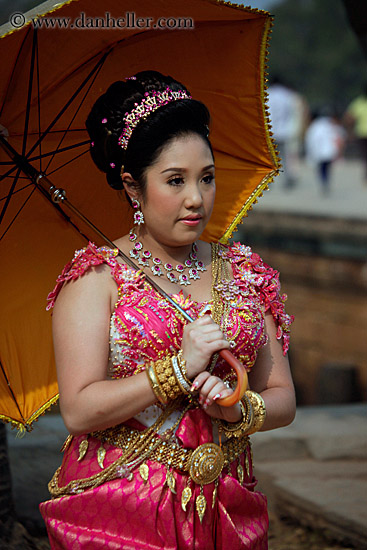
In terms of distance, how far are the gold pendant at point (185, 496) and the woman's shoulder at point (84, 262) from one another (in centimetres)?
68

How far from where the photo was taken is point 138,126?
242 cm

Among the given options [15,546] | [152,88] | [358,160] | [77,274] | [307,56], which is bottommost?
[15,546]

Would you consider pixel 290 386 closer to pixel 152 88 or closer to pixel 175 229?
pixel 175 229

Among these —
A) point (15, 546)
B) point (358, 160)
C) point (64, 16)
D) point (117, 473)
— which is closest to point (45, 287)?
point (117, 473)

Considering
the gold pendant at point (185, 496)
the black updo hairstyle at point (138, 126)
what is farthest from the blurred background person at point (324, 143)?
the gold pendant at point (185, 496)

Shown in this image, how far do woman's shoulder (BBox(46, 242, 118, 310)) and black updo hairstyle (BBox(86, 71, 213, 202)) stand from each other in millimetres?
213

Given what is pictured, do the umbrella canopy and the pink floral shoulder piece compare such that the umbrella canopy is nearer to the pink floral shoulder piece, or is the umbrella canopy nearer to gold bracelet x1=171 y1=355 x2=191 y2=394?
the pink floral shoulder piece

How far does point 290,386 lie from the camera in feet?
8.58

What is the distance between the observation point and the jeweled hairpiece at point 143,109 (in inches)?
95.3

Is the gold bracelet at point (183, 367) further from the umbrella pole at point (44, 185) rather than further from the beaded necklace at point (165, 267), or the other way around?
the umbrella pole at point (44, 185)

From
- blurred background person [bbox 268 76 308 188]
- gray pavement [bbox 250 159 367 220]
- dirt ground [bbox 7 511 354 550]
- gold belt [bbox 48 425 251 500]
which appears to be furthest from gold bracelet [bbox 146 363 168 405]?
blurred background person [bbox 268 76 308 188]

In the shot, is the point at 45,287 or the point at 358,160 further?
the point at 358,160

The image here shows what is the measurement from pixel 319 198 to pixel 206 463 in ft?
38.4

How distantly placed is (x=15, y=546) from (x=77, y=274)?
68.2 inches
